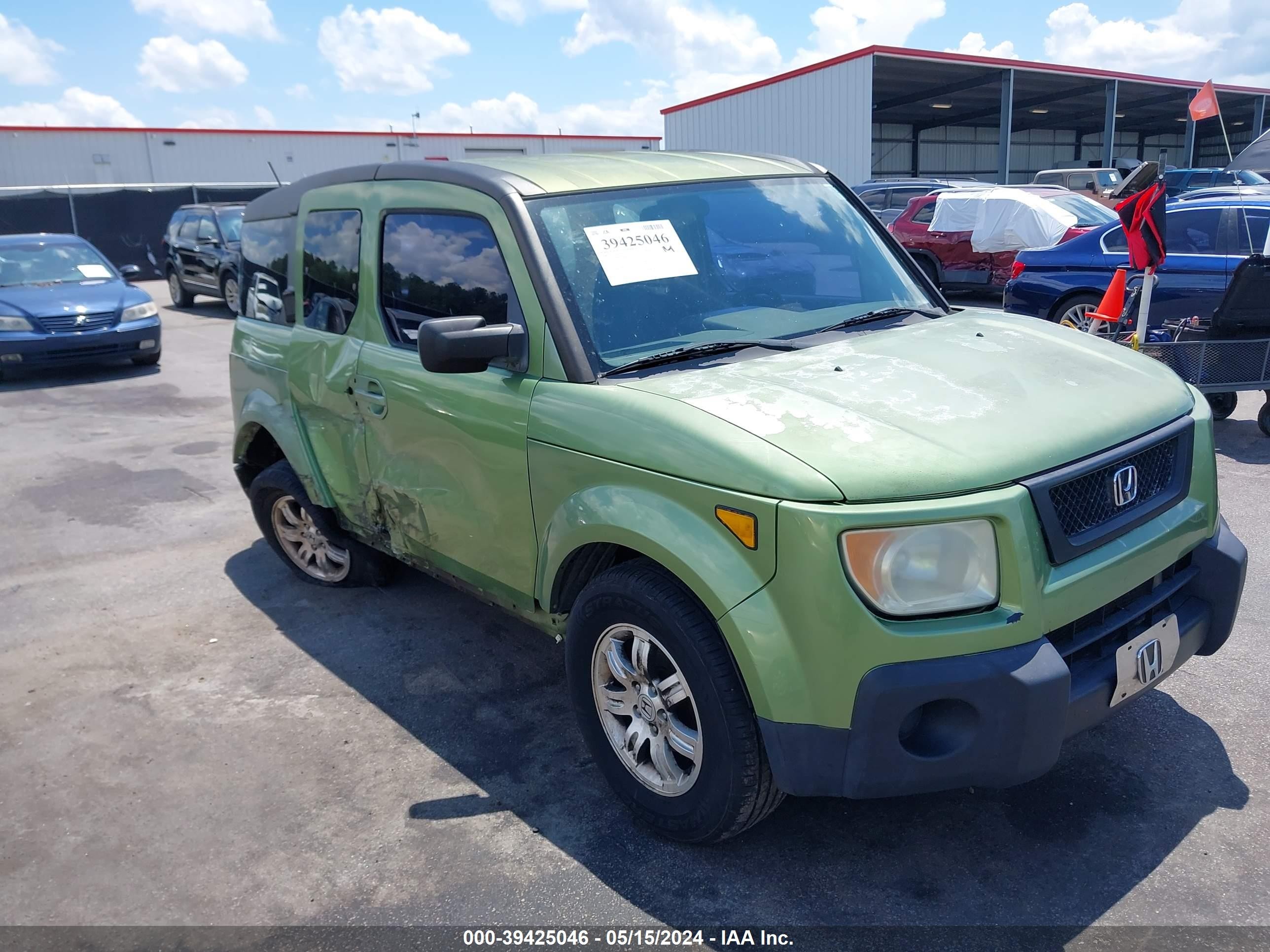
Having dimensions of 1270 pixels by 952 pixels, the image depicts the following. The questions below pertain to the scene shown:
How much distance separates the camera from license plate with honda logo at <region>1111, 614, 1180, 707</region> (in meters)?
2.62

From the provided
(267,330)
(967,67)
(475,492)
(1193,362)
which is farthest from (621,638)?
(967,67)

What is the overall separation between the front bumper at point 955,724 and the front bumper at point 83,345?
1147cm

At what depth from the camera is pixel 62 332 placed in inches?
450

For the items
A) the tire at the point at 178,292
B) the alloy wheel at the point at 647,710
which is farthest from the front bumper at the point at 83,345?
the alloy wheel at the point at 647,710

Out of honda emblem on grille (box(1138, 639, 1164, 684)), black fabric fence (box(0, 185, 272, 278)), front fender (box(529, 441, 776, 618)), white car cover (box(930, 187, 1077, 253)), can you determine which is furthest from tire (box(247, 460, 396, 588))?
black fabric fence (box(0, 185, 272, 278))

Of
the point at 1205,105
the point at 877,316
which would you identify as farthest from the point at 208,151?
the point at 877,316

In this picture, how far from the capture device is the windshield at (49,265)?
1208cm

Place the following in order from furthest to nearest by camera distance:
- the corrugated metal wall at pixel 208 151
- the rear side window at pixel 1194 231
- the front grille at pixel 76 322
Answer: the corrugated metal wall at pixel 208 151 < the front grille at pixel 76 322 < the rear side window at pixel 1194 231

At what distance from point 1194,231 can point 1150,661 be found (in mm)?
7824

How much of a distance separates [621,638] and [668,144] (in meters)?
34.8

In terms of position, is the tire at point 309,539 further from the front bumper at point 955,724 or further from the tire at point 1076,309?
the tire at point 1076,309

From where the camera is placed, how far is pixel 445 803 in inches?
128

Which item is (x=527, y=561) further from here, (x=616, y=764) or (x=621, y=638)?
(x=616, y=764)

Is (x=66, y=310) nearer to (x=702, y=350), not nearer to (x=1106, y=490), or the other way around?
(x=702, y=350)
